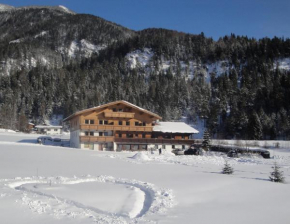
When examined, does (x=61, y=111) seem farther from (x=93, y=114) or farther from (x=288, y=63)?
(x=288, y=63)

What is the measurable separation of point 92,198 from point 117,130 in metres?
40.9

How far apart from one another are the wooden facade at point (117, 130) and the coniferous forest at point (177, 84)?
28.1 meters

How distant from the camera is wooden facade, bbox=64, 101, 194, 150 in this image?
50719mm

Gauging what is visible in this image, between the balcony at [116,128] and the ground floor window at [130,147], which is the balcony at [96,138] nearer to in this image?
the balcony at [116,128]

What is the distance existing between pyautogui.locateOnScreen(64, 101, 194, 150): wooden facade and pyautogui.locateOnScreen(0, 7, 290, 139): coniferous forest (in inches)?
1107

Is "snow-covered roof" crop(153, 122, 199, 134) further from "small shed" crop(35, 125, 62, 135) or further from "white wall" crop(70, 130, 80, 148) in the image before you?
"small shed" crop(35, 125, 62, 135)

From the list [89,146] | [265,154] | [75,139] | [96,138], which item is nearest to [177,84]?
[75,139]

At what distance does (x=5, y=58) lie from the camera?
172 metres

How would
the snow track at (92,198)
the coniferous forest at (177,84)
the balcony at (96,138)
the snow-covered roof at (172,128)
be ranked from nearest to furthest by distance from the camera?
the snow track at (92,198), the balcony at (96,138), the snow-covered roof at (172,128), the coniferous forest at (177,84)

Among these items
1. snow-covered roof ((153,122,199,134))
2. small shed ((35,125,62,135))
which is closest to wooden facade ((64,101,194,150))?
snow-covered roof ((153,122,199,134))

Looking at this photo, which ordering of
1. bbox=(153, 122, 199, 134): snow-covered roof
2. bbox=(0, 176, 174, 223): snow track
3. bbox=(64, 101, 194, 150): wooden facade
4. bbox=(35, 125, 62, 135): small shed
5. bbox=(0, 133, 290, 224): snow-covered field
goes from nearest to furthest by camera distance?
bbox=(0, 133, 290, 224): snow-covered field → bbox=(0, 176, 174, 223): snow track → bbox=(64, 101, 194, 150): wooden facade → bbox=(153, 122, 199, 134): snow-covered roof → bbox=(35, 125, 62, 135): small shed

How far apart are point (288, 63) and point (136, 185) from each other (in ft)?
480

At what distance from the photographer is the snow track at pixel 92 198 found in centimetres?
956

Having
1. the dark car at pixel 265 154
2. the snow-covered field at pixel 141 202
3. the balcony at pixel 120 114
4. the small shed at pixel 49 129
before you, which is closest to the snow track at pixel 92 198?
the snow-covered field at pixel 141 202
